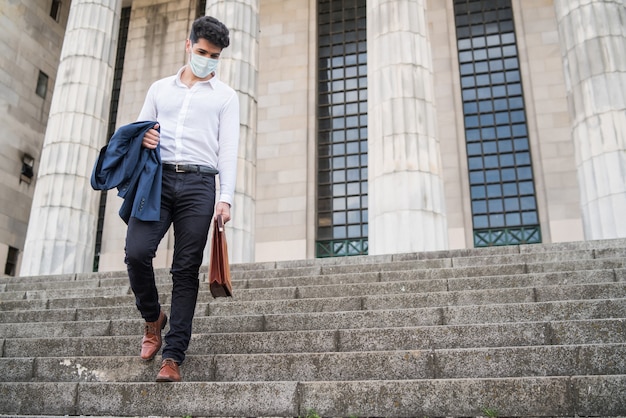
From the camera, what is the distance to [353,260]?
10.9m

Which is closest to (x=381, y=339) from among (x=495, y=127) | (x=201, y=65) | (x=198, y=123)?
(x=198, y=123)

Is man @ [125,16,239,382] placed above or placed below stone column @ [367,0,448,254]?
below

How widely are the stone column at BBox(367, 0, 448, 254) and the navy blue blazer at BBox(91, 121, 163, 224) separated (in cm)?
Answer: 933

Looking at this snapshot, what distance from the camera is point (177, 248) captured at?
5008 millimetres

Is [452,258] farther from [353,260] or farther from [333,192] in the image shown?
[333,192]

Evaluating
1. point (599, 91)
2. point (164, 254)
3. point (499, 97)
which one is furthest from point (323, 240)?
point (599, 91)

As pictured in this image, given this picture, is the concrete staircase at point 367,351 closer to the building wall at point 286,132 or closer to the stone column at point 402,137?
the stone column at point 402,137

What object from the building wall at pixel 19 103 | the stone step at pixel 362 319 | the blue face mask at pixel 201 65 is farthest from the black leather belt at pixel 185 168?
the building wall at pixel 19 103

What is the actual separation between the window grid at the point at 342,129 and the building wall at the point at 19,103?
423 inches

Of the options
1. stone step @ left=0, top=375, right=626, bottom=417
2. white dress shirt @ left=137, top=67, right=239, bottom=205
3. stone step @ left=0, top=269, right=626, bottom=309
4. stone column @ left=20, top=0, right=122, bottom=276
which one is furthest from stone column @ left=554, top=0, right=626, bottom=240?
stone column @ left=20, top=0, right=122, bottom=276

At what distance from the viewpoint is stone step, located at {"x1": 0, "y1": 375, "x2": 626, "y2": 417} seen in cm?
411

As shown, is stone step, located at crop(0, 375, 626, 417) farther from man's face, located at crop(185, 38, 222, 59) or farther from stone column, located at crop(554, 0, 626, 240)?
stone column, located at crop(554, 0, 626, 240)

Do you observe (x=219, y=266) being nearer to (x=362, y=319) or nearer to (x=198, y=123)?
(x=198, y=123)

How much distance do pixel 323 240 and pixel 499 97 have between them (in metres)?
8.11
